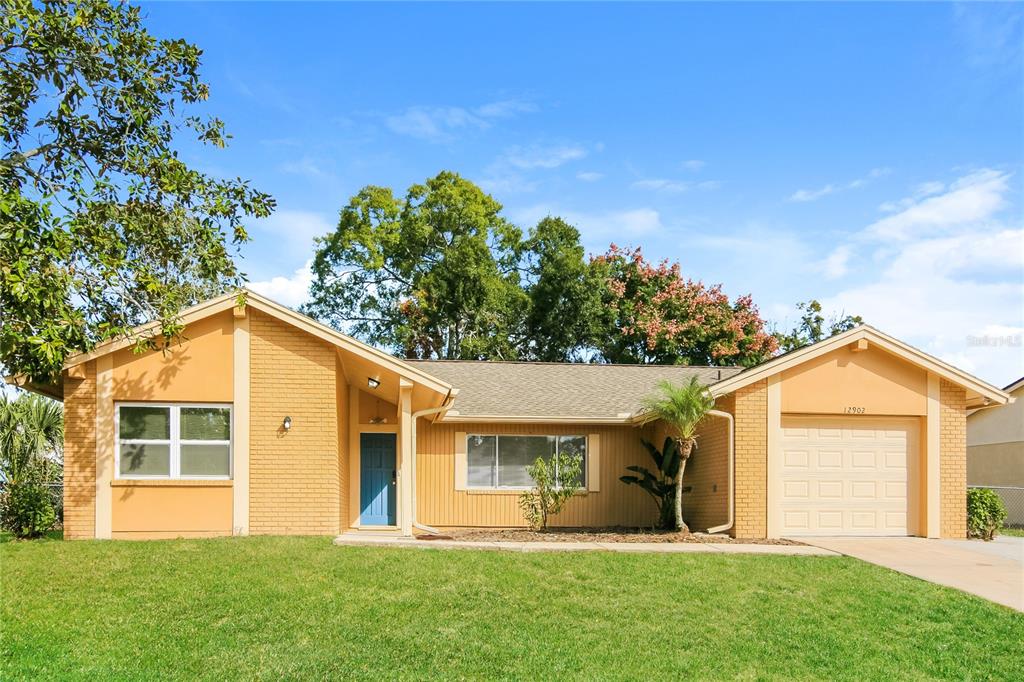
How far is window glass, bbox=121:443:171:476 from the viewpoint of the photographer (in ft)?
49.6

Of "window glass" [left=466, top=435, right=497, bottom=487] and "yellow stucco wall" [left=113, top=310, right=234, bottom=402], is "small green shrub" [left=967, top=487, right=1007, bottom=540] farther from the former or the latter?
"yellow stucco wall" [left=113, top=310, right=234, bottom=402]

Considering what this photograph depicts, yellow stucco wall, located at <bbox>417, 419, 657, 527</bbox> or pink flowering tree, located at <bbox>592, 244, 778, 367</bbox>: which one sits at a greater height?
pink flowering tree, located at <bbox>592, 244, 778, 367</bbox>

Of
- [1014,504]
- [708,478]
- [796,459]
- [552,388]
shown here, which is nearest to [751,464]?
[796,459]

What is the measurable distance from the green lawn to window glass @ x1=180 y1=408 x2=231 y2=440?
2.71 m

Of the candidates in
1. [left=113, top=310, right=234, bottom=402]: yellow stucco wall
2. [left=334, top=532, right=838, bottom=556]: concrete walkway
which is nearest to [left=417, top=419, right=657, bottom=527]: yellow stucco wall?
[left=334, top=532, right=838, bottom=556]: concrete walkway

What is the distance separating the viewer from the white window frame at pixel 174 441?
1508cm

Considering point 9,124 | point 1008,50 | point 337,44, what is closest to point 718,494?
point 1008,50

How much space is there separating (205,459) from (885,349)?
12.5 meters

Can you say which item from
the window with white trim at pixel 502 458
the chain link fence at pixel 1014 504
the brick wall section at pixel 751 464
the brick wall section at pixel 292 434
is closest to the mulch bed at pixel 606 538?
the brick wall section at pixel 751 464

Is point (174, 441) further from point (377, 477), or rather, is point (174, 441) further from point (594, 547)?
point (594, 547)

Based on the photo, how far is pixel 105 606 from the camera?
10.2 metres

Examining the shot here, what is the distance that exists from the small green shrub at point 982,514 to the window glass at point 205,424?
14060mm

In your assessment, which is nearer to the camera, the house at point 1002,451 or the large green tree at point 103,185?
the large green tree at point 103,185

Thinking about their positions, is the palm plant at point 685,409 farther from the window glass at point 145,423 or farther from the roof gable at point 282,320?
the window glass at point 145,423
